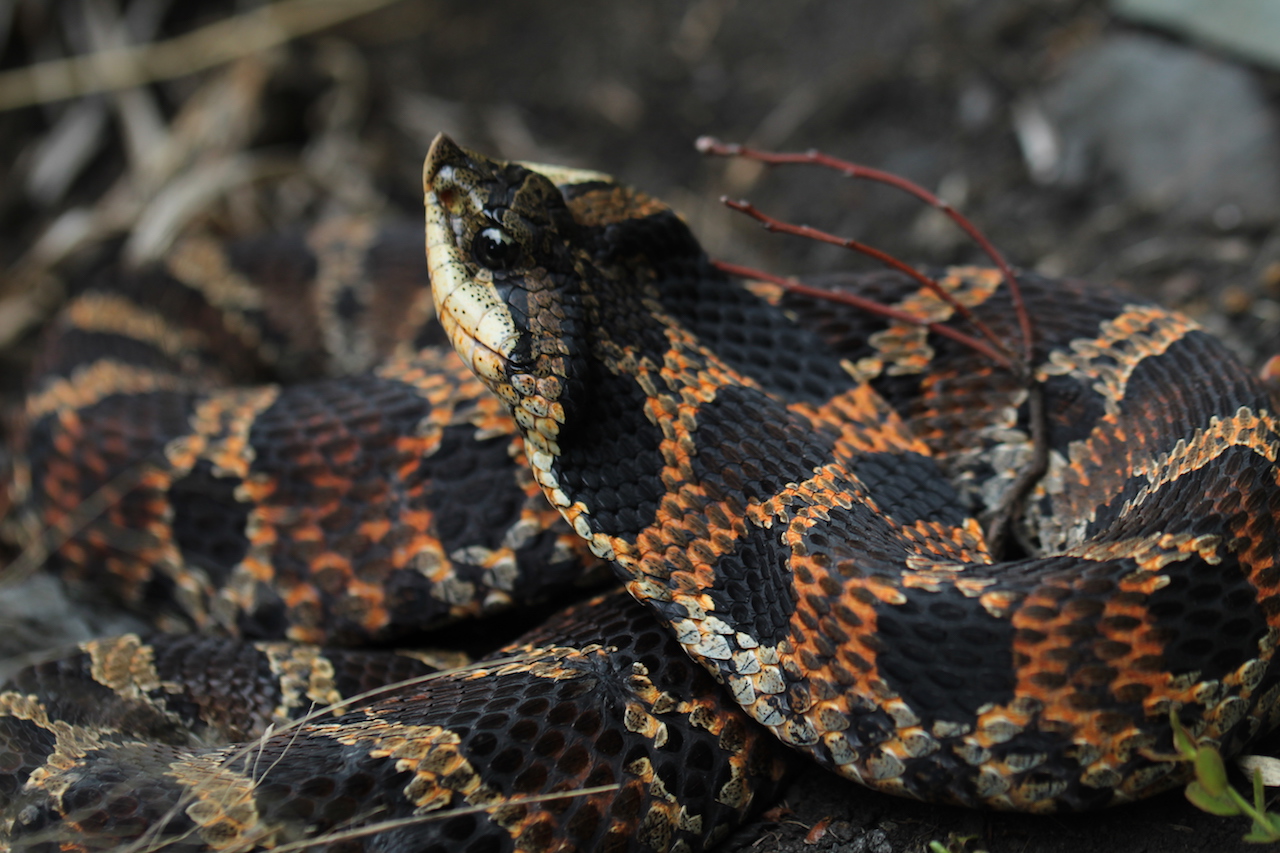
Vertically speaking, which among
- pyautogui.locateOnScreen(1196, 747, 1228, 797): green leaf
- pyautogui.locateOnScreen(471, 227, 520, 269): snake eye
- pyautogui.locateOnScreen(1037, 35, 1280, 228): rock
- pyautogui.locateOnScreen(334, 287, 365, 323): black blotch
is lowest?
pyautogui.locateOnScreen(1196, 747, 1228, 797): green leaf

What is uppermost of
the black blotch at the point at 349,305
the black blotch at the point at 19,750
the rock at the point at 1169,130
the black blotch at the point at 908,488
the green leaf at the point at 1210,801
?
the rock at the point at 1169,130

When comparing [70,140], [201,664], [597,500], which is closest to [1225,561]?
[597,500]

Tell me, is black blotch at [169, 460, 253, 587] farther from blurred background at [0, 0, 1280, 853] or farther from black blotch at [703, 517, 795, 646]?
blurred background at [0, 0, 1280, 853]

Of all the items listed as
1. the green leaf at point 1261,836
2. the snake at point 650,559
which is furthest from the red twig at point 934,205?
the green leaf at point 1261,836

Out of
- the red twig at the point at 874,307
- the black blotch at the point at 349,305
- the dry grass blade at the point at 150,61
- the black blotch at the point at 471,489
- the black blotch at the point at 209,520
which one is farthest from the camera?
the dry grass blade at the point at 150,61

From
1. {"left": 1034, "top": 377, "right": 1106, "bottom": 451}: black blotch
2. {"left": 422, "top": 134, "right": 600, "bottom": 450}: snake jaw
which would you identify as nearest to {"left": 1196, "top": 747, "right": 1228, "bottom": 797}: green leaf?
{"left": 1034, "top": 377, "right": 1106, "bottom": 451}: black blotch

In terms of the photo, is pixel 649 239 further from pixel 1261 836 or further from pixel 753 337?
pixel 1261 836

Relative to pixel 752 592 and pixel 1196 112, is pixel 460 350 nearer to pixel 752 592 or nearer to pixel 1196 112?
pixel 752 592

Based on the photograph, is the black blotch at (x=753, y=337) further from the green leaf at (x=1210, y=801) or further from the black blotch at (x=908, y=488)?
the green leaf at (x=1210, y=801)
